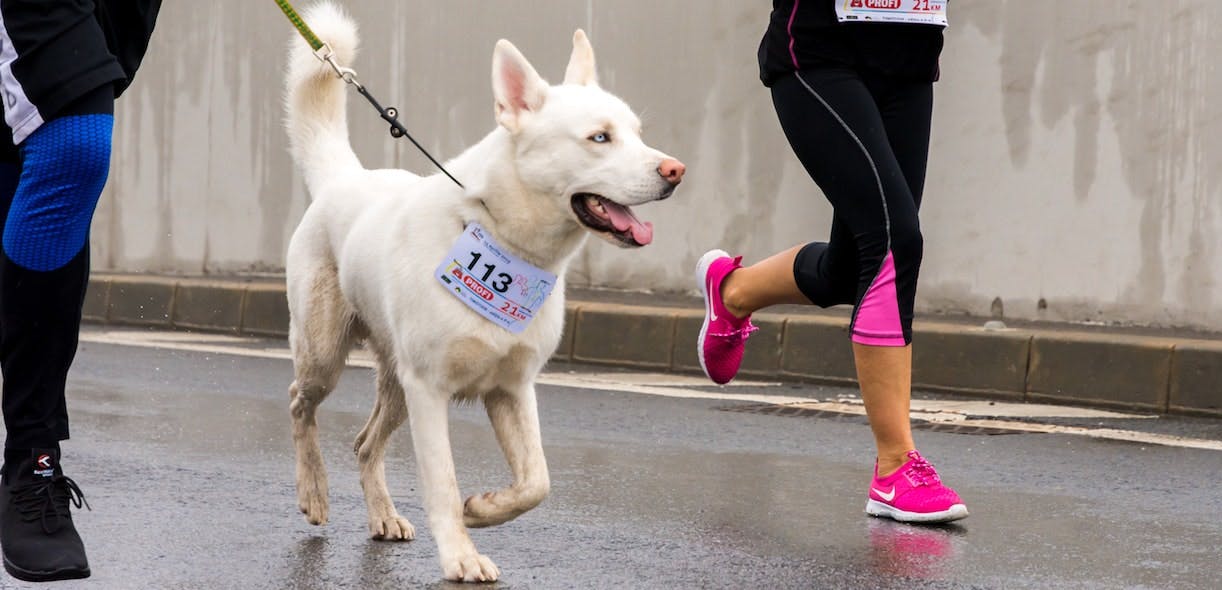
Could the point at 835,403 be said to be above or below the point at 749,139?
below

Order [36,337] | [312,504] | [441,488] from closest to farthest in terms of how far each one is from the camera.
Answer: [36,337] < [441,488] < [312,504]

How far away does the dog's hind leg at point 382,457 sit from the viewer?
14.7 feet

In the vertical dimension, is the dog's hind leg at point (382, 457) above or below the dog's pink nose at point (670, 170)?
below

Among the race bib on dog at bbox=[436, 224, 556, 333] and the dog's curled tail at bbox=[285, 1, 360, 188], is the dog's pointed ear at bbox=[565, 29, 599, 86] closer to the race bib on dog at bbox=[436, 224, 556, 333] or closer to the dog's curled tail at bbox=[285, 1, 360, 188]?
the race bib on dog at bbox=[436, 224, 556, 333]

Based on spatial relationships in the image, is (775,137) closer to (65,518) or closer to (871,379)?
(871,379)

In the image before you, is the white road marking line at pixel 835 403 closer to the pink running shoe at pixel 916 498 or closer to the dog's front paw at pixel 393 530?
the dog's front paw at pixel 393 530

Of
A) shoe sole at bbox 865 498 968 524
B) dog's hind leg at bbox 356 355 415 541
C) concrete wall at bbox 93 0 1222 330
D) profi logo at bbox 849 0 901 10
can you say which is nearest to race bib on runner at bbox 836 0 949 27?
profi logo at bbox 849 0 901 10

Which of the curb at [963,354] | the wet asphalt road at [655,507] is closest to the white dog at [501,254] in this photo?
the wet asphalt road at [655,507]

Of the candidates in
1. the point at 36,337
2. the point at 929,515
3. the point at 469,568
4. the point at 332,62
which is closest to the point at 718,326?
the point at 929,515

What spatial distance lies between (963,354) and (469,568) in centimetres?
479

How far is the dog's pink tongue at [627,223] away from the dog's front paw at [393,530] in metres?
1.01

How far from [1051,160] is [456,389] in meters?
5.93

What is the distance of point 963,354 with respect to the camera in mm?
8305

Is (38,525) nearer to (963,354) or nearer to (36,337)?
(36,337)
